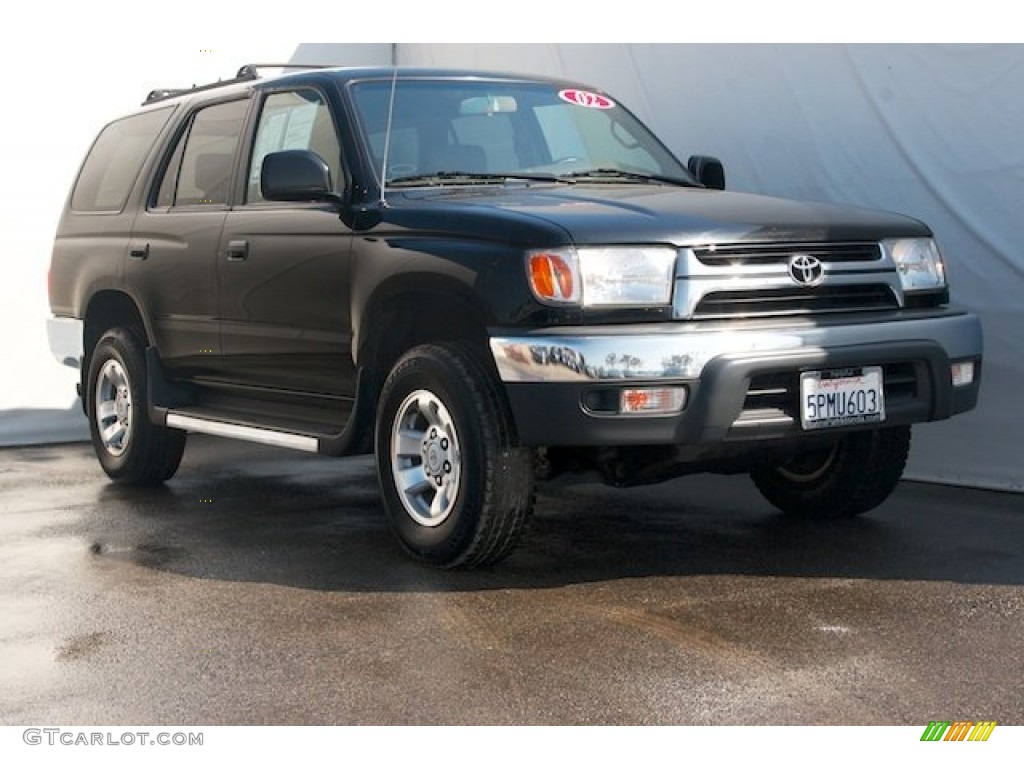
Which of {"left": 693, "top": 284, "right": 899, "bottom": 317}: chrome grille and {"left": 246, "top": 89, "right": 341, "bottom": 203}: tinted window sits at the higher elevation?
{"left": 246, "top": 89, "right": 341, "bottom": 203}: tinted window

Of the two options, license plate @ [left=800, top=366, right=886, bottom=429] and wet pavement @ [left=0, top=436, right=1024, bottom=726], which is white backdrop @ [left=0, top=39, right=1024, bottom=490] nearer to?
wet pavement @ [left=0, top=436, right=1024, bottom=726]

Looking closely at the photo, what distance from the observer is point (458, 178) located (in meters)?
5.99

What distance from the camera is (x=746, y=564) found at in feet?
18.5

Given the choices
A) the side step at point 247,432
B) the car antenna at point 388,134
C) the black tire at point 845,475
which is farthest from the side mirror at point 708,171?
the side step at point 247,432

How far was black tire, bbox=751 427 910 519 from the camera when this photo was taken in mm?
6254

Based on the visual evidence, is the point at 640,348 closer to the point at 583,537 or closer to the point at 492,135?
the point at 583,537

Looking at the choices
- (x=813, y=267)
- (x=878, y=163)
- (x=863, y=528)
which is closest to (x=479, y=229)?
(x=813, y=267)

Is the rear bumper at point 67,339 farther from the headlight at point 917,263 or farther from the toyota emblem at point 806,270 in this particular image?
the headlight at point 917,263

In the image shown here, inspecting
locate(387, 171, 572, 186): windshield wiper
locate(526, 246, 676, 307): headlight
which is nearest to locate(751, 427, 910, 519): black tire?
locate(526, 246, 676, 307): headlight

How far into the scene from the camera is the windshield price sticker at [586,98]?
6812mm

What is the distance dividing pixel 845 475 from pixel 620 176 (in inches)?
61.6
